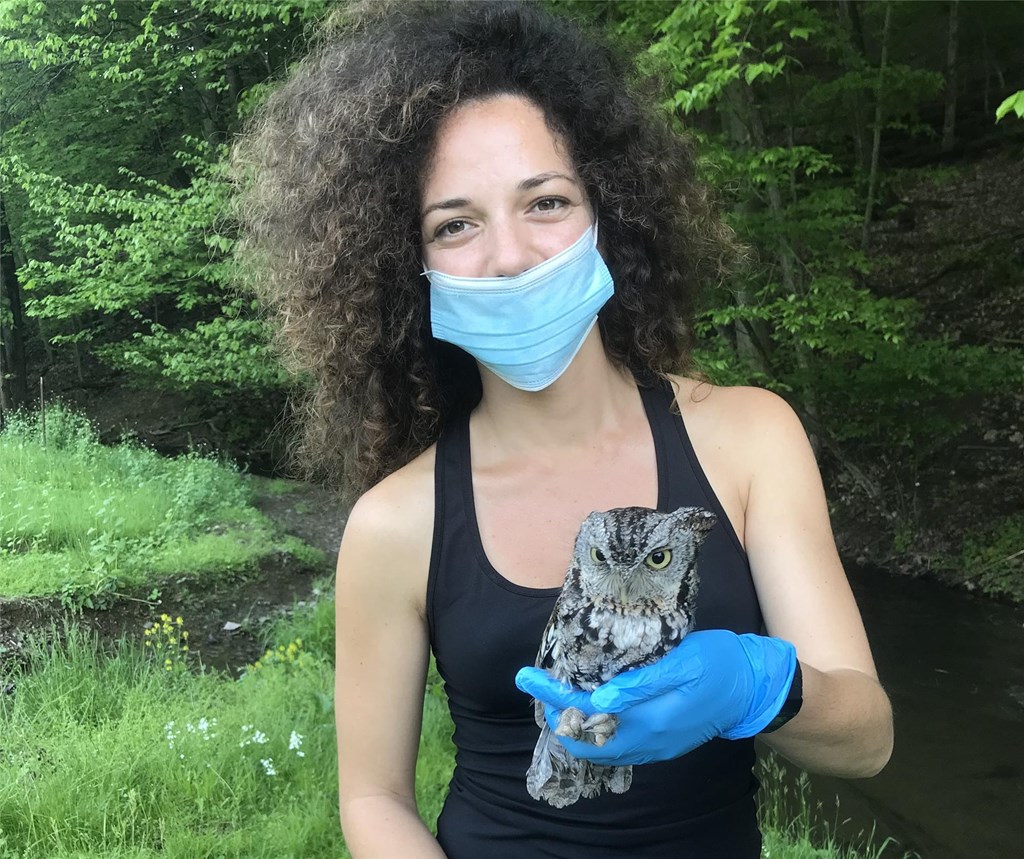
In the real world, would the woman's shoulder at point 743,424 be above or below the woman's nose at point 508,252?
below

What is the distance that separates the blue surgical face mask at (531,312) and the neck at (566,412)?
0.04 metres

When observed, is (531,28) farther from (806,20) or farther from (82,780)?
(806,20)

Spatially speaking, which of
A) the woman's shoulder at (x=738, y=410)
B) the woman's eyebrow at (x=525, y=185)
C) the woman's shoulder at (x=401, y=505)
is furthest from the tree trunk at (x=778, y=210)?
the woman's shoulder at (x=401, y=505)

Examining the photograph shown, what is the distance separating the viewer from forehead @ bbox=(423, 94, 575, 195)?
4.57 feet

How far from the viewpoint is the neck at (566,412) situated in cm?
151

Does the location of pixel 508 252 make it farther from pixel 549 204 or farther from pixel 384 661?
pixel 384 661

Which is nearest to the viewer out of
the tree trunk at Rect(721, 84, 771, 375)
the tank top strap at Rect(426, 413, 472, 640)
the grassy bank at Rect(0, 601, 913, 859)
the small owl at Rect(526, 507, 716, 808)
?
the small owl at Rect(526, 507, 716, 808)

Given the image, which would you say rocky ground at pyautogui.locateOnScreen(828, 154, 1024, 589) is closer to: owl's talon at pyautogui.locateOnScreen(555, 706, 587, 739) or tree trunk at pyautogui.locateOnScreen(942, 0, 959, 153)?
tree trunk at pyautogui.locateOnScreen(942, 0, 959, 153)

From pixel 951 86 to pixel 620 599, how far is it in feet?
38.4

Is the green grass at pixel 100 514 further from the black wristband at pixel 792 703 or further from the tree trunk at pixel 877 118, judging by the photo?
the tree trunk at pixel 877 118

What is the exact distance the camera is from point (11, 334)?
145 inches

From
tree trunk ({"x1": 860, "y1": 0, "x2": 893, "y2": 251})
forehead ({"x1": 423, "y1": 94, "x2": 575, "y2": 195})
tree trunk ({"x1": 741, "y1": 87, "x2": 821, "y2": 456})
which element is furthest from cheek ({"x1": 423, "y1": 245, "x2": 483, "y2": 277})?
tree trunk ({"x1": 860, "y1": 0, "x2": 893, "y2": 251})

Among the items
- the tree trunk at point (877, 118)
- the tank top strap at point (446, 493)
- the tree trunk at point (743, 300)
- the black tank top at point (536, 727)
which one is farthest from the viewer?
the tree trunk at point (877, 118)

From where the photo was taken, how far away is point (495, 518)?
1438 millimetres
